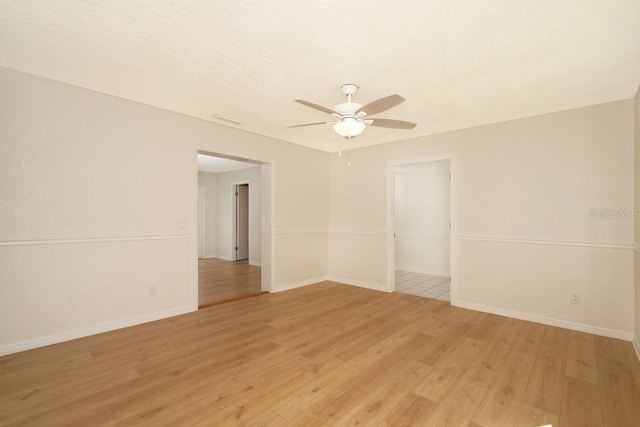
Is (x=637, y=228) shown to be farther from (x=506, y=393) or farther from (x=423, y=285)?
(x=423, y=285)

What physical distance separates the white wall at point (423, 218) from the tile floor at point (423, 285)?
0.35 metres

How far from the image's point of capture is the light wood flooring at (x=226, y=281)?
14.8ft

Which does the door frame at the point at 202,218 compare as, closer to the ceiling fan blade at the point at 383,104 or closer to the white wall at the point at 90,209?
the white wall at the point at 90,209

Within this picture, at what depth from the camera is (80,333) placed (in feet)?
9.61

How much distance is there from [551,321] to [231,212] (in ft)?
23.7

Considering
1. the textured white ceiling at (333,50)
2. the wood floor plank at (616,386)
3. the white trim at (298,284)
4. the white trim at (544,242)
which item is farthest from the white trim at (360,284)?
the textured white ceiling at (333,50)

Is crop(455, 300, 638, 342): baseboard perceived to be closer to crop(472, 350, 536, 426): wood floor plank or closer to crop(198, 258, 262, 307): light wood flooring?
crop(472, 350, 536, 426): wood floor plank

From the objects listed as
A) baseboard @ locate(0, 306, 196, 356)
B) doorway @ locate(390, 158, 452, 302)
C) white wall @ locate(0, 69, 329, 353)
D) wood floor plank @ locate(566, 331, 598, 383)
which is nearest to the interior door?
white wall @ locate(0, 69, 329, 353)

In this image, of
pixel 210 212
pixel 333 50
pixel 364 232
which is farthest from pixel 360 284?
pixel 210 212

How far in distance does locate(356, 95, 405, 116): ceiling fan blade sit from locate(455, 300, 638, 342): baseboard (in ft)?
10.2

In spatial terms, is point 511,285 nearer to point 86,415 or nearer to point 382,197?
point 382,197

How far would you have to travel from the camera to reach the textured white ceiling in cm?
179

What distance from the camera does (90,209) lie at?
301 cm

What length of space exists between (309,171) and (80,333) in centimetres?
392
